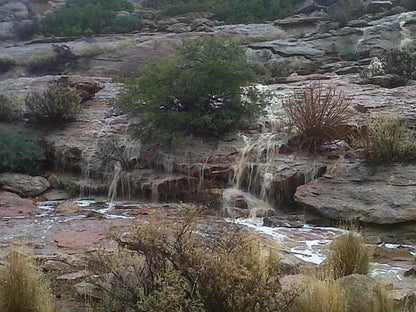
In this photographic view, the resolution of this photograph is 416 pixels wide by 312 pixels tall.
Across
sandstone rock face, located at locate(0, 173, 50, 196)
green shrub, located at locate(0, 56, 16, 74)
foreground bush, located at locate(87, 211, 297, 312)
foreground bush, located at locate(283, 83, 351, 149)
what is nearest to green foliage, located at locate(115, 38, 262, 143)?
foreground bush, located at locate(283, 83, 351, 149)

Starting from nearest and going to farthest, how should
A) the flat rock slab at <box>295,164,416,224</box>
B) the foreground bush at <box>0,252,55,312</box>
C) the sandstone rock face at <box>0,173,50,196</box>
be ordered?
the foreground bush at <box>0,252,55,312</box> < the flat rock slab at <box>295,164,416,224</box> < the sandstone rock face at <box>0,173,50,196</box>

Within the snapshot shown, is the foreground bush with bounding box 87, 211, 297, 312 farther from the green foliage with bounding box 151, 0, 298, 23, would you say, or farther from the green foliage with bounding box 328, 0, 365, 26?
the green foliage with bounding box 151, 0, 298, 23

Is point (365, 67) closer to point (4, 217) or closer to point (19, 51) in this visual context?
point (4, 217)

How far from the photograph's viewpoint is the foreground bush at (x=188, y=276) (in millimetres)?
4117

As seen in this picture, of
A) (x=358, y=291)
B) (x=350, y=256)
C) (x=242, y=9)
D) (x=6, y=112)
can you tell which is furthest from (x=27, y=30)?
(x=358, y=291)

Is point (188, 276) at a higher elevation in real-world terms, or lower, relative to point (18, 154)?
higher

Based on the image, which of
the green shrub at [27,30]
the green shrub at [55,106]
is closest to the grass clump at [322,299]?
the green shrub at [55,106]

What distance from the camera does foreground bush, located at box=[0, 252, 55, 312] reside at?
4.56 metres

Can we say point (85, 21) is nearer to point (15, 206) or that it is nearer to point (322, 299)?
point (15, 206)

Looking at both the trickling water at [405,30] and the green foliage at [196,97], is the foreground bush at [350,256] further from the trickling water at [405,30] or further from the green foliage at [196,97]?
the trickling water at [405,30]

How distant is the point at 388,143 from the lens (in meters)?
9.02

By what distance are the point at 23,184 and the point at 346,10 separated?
54.6 ft

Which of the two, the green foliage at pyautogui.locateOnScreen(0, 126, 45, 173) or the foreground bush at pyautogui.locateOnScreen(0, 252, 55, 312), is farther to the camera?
the green foliage at pyautogui.locateOnScreen(0, 126, 45, 173)

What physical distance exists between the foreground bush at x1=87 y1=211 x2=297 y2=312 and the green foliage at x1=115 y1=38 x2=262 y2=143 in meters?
6.52
